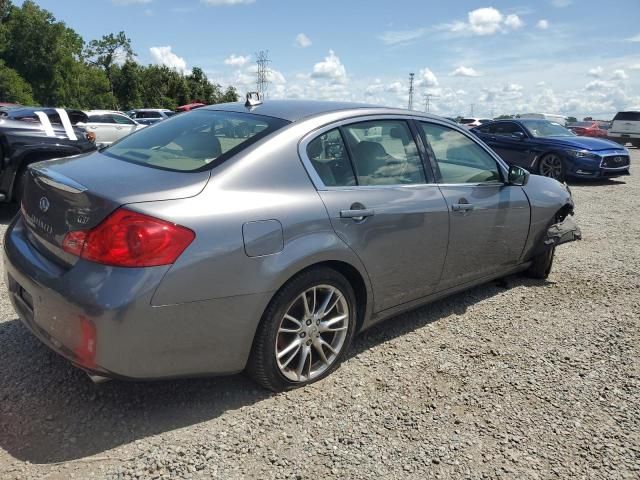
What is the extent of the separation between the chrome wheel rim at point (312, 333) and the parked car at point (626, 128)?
2797cm

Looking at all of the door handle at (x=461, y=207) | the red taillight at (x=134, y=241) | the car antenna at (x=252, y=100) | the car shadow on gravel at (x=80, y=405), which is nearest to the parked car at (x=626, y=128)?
the door handle at (x=461, y=207)

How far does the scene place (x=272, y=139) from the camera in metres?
2.85

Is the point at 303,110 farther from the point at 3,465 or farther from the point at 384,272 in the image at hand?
the point at 3,465

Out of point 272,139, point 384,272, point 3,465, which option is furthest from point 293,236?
point 3,465

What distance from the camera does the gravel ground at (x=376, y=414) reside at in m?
2.40

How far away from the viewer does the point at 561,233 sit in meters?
4.71

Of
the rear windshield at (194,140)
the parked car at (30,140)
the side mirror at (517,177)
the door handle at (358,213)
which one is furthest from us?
the parked car at (30,140)

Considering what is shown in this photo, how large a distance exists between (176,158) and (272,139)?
53cm

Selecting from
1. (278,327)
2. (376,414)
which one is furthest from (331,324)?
(376,414)

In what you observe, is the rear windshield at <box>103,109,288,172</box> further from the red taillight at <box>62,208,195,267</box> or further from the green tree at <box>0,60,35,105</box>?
the green tree at <box>0,60,35,105</box>

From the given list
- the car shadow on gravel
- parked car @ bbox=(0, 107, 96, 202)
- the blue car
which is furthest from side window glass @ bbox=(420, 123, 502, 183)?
the blue car

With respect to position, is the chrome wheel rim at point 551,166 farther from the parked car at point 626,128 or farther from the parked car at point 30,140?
the parked car at point 626,128

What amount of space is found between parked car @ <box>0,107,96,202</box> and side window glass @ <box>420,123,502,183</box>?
15.0 ft

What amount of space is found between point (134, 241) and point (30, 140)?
5.18 meters
